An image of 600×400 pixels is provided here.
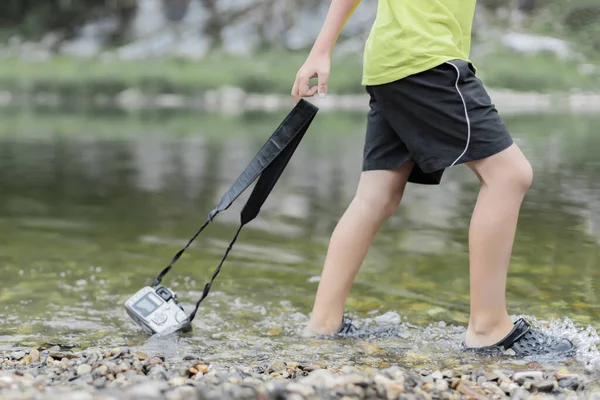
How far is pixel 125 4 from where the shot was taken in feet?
103

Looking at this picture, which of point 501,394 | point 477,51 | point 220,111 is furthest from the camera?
point 477,51

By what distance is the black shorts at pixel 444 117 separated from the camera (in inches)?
102

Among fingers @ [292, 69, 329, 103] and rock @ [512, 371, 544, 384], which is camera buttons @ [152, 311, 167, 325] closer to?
fingers @ [292, 69, 329, 103]

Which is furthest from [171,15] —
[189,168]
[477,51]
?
[189,168]

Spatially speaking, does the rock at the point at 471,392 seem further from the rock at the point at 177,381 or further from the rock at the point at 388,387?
the rock at the point at 177,381

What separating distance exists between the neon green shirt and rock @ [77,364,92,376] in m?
1.19

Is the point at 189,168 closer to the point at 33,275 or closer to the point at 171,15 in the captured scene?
the point at 33,275

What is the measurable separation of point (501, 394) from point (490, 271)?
1.78ft

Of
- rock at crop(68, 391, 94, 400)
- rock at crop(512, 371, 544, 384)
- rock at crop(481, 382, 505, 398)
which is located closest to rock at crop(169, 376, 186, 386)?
rock at crop(68, 391, 94, 400)

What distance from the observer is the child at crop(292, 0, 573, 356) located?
8.52ft

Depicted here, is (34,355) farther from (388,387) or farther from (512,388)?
(512,388)

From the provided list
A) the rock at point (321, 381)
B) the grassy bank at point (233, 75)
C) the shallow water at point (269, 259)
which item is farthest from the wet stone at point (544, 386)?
the grassy bank at point (233, 75)

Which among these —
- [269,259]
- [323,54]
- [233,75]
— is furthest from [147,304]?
[233,75]

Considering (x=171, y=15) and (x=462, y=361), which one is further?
(x=171, y=15)
